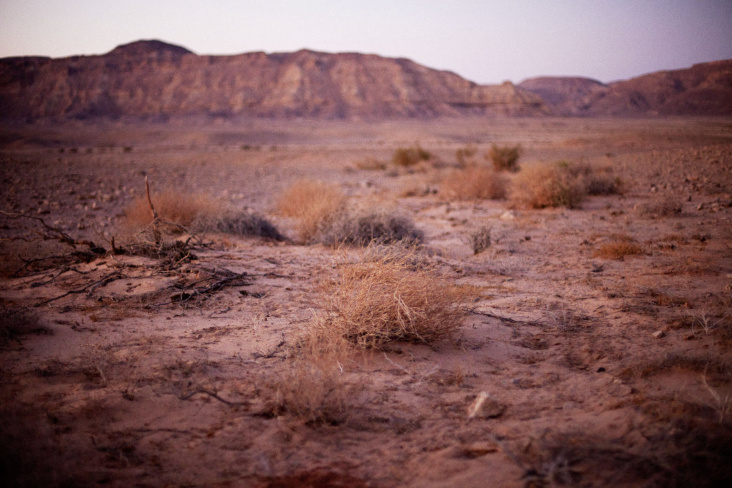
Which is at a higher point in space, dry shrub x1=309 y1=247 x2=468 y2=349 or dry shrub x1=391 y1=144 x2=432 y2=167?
dry shrub x1=391 y1=144 x2=432 y2=167

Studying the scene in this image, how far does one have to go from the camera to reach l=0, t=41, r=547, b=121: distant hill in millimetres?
55747

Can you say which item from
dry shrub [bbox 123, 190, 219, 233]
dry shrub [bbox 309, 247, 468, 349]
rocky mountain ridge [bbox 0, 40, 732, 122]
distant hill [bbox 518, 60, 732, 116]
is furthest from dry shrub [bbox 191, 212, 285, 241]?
rocky mountain ridge [bbox 0, 40, 732, 122]

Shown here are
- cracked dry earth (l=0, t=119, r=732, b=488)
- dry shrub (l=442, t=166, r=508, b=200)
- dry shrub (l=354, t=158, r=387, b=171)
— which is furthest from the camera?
dry shrub (l=354, t=158, r=387, b=171)

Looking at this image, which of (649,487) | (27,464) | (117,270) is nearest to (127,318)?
(117,270)

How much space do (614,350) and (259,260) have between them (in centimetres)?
382

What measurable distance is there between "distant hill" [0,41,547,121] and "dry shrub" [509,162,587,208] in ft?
195

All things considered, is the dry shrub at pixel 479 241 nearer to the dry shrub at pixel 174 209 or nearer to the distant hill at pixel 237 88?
the dry shrub at pixel 174 209

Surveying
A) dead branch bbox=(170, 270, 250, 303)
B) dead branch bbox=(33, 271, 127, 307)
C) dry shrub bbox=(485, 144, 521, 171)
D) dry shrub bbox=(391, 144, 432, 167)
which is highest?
dry shrub bbox=(391, 144, 432, 167)

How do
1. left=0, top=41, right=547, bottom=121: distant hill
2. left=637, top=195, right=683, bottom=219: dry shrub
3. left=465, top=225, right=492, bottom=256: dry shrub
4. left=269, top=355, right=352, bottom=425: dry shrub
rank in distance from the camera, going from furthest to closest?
left=0, top=41, right=547, bottom=121: distant hill
left=637, top=195, right=683, bottom=219: dry shrub
left=465, top=225, right=492, bottom=256: dry shrub
left=269, top=355, right=352, bottom=425: dry shrub

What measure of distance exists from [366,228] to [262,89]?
70.2 meters

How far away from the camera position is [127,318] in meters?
3.24

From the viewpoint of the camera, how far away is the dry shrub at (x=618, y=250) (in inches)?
202

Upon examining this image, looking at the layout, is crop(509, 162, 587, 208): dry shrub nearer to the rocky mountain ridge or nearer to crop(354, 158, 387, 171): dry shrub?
crop(354, 158, 387, 171): dry shrub

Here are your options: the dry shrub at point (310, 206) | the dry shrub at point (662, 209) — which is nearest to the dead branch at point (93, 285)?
the dry shrub at point (310, 206)
